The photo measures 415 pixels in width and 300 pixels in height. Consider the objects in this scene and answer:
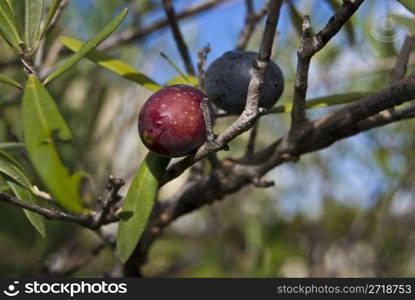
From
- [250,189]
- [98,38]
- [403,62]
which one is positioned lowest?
[250,189]

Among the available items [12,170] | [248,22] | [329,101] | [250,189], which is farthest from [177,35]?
[250,189]

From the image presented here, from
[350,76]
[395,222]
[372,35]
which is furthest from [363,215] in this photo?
[372,35]

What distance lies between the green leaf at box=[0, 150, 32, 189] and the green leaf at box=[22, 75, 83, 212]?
137 millimetres

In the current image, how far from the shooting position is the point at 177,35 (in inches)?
41.5

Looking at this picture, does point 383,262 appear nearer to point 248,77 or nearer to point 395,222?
point 395,222

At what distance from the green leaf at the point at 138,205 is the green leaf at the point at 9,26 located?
0.81 ft

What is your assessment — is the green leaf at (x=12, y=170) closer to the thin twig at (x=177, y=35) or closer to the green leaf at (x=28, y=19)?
the green leaf at (x=28, y=19)

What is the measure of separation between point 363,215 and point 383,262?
0.48 metres

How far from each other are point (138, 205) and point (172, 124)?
127 millimetres

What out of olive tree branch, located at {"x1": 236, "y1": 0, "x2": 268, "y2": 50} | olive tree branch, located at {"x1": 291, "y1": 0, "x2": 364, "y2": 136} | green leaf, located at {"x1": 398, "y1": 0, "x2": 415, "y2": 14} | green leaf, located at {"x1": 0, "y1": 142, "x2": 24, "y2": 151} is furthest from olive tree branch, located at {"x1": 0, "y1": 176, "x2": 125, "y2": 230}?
olive tree branch, located at {"x1": 236, "y1": 0, "x2": 268, "y2": 50}

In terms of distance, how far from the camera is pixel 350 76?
1684 millimetres

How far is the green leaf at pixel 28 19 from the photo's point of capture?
71cm

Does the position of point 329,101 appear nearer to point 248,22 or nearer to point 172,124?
point 172,124

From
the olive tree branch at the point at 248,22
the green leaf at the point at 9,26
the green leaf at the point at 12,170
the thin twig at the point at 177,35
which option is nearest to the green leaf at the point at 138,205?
the green leaf at the point at 12,170
